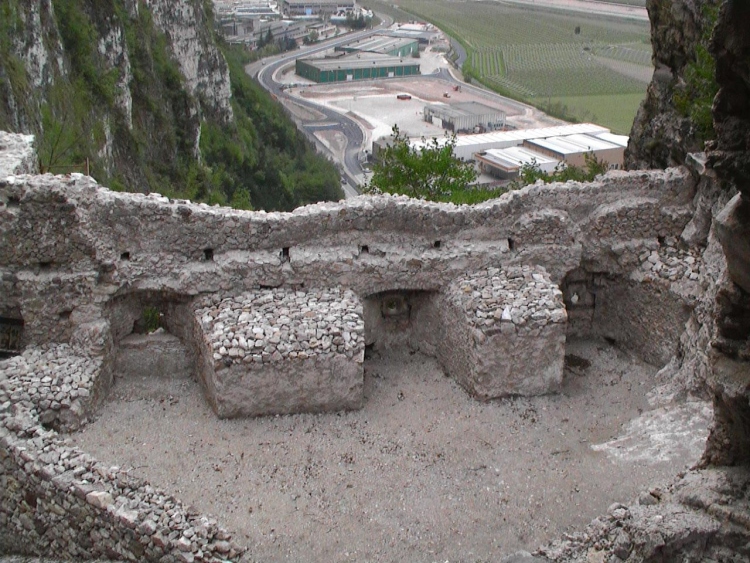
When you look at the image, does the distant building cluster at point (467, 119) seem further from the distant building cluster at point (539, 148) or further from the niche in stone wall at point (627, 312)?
the niche in stone wall at point (627, 312)

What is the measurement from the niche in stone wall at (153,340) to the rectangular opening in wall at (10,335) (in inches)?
57.2

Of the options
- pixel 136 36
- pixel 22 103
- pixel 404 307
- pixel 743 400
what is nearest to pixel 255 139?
pixel 136 36

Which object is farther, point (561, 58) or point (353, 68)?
point (353, 68)

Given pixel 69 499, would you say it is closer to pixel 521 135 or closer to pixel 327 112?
pixel 521 135

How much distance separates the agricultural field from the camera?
61.7m

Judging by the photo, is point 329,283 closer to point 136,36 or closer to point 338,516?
point 338,516

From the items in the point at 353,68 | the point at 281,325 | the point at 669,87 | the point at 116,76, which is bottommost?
the point at 353,68

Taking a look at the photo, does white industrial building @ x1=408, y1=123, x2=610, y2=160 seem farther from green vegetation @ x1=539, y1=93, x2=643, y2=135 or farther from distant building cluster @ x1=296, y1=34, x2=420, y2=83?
distant building cluster @ x1=296, y1=34, x2=420, y2=83

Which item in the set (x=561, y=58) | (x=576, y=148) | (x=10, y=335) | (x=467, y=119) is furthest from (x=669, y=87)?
(x=561, y=58)

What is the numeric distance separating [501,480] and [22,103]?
21758 millimetres

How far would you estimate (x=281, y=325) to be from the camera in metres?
12.6

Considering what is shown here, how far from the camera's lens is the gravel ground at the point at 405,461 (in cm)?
1077

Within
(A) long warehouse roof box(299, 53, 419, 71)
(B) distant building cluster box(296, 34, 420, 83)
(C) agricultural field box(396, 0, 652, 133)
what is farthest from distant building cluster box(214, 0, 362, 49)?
(C) agricultural field box(396, 0, 652, 133)

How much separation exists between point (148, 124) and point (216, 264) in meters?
33.5
